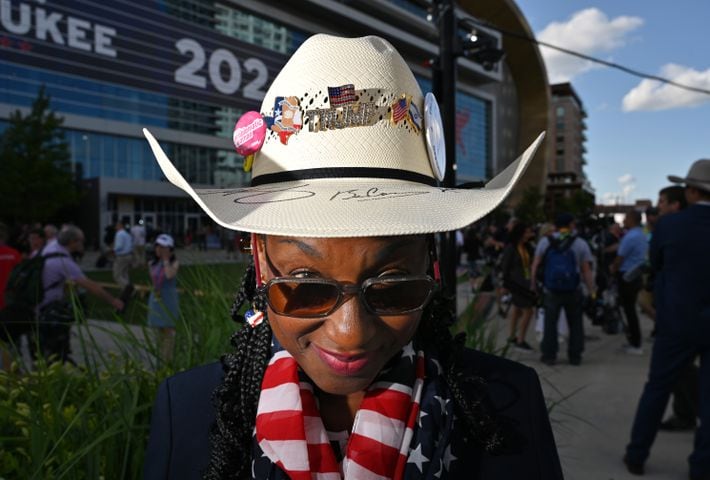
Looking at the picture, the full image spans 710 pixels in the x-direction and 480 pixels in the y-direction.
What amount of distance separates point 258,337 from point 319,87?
663 millimetres

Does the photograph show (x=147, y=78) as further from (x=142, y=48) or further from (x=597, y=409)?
(x=597, y=409)

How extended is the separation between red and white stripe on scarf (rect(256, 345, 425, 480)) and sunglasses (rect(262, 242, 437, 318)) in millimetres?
201

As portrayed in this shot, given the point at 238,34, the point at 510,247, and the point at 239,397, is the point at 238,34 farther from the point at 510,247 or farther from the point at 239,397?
the point at 239,397

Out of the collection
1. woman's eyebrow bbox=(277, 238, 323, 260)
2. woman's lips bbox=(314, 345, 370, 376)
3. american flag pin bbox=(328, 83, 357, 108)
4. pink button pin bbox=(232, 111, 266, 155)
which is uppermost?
american flag pin bbox=(328, 83, 357, 108)

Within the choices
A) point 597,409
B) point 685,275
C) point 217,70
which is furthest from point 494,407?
point 217,70

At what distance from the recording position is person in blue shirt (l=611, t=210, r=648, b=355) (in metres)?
6.59

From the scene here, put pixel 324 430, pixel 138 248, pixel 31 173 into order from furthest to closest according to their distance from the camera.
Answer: pixel 31 173, pixel 138 248, pixel 324 430

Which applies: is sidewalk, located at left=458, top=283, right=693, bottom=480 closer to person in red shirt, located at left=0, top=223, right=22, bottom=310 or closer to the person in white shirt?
person in red shirt, located at left=0, top=223, right=22, bottom=310

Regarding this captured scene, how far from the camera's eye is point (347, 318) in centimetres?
103

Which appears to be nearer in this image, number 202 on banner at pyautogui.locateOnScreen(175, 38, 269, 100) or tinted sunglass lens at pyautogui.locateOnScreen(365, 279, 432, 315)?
tinted sunglass lens at pyautogui.locateOnScreen(365, 279, 432, 315)

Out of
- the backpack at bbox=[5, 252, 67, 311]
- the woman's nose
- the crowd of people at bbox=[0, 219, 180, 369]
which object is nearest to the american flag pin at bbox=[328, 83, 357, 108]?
the woman's nose

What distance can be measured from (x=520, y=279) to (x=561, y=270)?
89 cm

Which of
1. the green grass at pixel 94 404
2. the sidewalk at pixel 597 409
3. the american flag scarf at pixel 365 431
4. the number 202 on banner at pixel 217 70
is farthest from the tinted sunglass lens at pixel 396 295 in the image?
the number 202 on banner at pixel 217 70

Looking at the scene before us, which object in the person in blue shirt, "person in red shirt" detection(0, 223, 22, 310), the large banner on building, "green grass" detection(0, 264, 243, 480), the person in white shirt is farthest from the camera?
the large banner on building
